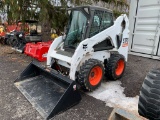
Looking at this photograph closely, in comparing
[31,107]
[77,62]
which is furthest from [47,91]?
[77,62]

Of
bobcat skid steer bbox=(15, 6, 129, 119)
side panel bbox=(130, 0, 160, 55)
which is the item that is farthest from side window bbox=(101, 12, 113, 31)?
side panel bbox=(130, 0, 160, 55)

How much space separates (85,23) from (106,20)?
0.64 m

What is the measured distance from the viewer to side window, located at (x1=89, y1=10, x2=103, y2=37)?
3.14 meters

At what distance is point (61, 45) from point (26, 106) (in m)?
1.58

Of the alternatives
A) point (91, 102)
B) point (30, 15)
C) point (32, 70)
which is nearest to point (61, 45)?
point (32, 70)

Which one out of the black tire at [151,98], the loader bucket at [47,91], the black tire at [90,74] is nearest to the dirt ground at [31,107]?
the loader bucket at [47,91]

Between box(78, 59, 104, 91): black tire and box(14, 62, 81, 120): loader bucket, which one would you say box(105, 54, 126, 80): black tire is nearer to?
box(78, 59, 104, 91): black tire

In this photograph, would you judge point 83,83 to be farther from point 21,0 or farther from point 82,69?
point 21,0

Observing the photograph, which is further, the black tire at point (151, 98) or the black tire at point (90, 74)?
the black tire at point (90, 74)

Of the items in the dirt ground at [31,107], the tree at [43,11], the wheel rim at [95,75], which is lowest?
the dirt ground at [31,107]

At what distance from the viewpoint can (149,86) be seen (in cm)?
156

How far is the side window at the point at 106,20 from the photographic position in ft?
11.1

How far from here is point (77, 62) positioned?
285cm

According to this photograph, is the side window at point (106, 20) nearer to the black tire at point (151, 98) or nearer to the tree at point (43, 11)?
the black tire at point (151, 98)
